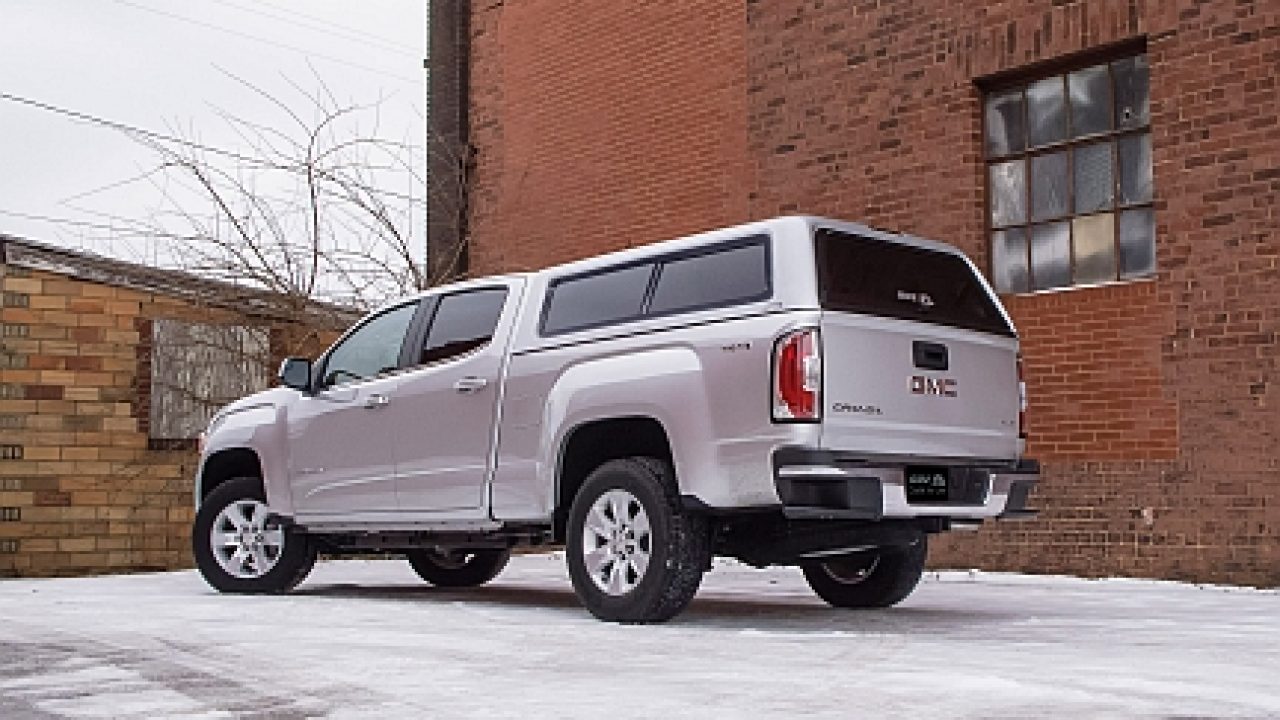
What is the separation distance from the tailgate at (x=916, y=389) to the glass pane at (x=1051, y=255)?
12.0 ft

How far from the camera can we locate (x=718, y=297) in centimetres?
715

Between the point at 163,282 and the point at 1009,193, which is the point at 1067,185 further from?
the point at 163,282

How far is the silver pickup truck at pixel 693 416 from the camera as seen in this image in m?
6.74

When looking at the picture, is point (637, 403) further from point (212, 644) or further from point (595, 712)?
point (595, 712)

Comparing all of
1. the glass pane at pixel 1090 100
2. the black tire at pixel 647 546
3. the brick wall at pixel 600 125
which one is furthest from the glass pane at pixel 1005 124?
the black tire at pixel 647 546

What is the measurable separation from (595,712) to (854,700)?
34.2 inches

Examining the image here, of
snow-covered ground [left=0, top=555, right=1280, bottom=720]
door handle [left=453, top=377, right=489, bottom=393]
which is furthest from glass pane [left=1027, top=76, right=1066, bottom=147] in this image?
door handle [left=453, top=377, right=489, bottom=393]

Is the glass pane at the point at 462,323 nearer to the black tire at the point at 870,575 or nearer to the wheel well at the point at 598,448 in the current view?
the wheel well at the point at 598,448

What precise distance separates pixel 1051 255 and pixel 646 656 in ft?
21.0

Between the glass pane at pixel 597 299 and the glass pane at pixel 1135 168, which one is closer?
the glass pane at pixel 597 299

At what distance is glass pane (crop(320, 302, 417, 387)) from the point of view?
29.9 ft

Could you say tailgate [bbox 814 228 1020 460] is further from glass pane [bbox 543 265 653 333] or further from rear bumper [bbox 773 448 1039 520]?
glass pane [bbox 543 265 653 333]

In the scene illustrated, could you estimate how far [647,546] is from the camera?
7.29 m

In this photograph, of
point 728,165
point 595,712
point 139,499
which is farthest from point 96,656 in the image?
point 139,499
